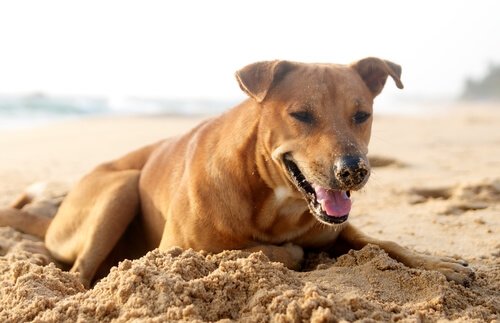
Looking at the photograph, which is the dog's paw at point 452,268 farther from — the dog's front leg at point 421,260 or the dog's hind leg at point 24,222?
→ the dog's hind leg at point 24,222

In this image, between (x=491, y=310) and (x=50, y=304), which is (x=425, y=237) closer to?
(x=491, y=310)

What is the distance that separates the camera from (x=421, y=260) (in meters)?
4.05

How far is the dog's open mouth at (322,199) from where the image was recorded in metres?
3.88

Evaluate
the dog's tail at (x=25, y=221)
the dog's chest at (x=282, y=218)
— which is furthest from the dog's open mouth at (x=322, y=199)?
the dog's tail at (x=25, y=221)

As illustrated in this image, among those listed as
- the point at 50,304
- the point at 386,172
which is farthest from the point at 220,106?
the point at 50,304

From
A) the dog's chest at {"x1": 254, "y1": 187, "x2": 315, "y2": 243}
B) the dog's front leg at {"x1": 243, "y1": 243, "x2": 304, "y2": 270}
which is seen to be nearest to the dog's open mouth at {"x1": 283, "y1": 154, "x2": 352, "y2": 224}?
the dog's chest at {"x1": 254, "y1": 187, "x2": 315, "y2": 243}

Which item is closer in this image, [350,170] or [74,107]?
[350,170]

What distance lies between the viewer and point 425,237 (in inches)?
198

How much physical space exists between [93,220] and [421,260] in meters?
2.44

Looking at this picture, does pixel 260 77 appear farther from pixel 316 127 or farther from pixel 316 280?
pixel 316 280

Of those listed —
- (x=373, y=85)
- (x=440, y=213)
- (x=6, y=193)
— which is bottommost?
(x=6, y=193)

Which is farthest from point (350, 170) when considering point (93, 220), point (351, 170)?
point (93, 220)

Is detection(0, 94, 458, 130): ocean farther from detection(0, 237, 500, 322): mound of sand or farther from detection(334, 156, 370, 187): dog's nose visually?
detection(334, 156, 370, 187): dog's nose

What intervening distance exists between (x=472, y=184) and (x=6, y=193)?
500cm
